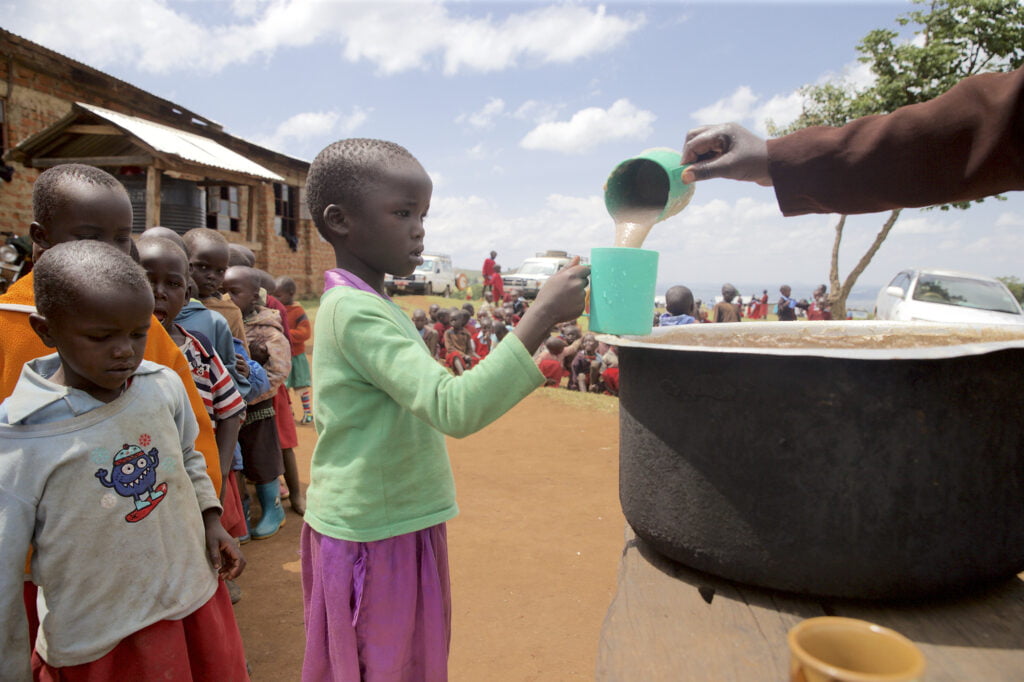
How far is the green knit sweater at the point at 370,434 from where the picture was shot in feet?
4.30

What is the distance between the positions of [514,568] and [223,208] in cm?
1345

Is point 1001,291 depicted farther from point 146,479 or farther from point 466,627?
point 146,479

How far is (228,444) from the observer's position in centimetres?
231

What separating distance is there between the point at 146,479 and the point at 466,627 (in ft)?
5.64

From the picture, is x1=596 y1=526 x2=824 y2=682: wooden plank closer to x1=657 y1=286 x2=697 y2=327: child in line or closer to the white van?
x1=657 y1=286 x2=697 y2=327: child in line

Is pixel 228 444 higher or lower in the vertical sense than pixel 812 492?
lower

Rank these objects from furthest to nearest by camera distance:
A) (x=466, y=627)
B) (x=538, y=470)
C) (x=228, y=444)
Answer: (x=538, y=470) → (x=466, y=627) → (x=228, y=444)

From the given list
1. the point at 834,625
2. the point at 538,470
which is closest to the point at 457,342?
the point at 538,470

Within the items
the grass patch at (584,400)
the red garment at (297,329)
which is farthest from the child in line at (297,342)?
the grass patch at (584,400)

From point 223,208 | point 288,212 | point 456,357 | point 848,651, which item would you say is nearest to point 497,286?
point 288,212

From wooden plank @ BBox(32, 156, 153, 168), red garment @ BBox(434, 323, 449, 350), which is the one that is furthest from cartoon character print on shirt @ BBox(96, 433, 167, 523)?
wooden plank @ BBox(32, 156, 153, 168)

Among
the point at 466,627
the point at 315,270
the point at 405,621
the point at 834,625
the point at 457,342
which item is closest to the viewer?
the point at 834,625

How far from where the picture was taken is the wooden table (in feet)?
3.72

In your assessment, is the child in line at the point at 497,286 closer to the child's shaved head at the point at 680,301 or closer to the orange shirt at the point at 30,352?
the child's shaved head at the point at 680,301
